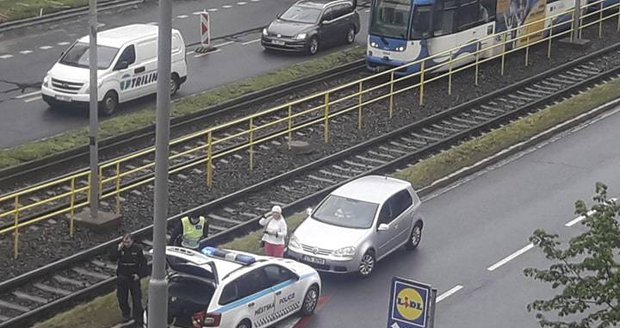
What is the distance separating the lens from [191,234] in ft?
65.2

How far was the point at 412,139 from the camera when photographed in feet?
94.9

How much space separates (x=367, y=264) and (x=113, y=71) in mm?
10973

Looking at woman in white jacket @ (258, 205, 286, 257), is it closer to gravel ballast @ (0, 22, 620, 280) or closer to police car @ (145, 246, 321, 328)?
police car @ (145, 246, 321, 328)

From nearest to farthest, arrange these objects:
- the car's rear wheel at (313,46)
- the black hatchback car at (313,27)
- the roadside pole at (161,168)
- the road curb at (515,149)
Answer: the roadside pole at (161,168) → the road curb at (515,149) → the black hatchback car at (313,27) → the car's rear wheel at (313,46)

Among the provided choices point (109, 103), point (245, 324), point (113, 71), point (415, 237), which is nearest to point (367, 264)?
point (415, 237)

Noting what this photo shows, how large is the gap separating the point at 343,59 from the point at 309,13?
2263mm

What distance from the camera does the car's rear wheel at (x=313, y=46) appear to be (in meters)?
36.6

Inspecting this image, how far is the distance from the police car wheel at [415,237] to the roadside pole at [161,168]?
1046cm

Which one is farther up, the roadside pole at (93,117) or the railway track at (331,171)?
the roadside pole at (93,117)

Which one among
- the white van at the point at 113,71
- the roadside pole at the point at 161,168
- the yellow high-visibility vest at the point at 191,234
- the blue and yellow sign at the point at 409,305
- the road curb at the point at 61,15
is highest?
the roadside pole at the point at 161,168

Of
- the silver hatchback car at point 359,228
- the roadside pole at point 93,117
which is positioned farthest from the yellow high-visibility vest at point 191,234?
the roadside pole at point 93,117

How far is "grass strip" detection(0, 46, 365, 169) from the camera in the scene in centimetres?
2589

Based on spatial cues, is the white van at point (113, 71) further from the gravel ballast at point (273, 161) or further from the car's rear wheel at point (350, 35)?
the car's rear wheel at point (350, 35)

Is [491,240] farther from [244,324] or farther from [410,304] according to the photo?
[410,304]
